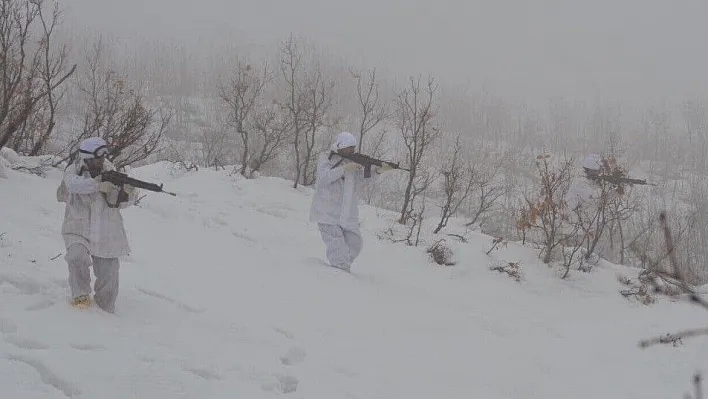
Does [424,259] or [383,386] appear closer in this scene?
[383,386]

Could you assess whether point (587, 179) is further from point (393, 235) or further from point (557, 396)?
point (557, 396)

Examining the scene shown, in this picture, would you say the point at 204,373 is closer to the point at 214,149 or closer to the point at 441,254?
the point at 441,254

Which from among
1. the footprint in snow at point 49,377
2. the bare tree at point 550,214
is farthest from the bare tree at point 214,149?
the footprint in snow at point 49,377

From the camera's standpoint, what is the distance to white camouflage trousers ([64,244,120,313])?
355cm

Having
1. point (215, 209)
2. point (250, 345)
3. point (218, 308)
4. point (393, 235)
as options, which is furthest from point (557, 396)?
point (215, 209)

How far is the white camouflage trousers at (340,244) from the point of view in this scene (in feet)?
20.4

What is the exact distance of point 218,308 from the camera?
172 inches

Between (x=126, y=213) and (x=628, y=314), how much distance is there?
235 inches

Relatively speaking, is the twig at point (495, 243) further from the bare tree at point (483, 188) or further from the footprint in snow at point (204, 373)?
the footprint in snow at point (204, 373)

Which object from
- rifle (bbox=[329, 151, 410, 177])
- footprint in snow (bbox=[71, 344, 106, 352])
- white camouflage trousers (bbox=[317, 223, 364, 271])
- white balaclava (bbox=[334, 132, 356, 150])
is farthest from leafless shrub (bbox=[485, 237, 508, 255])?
footprint in snow (bbox=[71, 344, 106, 352])

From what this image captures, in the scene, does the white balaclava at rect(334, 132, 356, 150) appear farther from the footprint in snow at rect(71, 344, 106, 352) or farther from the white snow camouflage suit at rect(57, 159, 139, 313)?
the footprint in snow at rect(71, 344, 106, 352)

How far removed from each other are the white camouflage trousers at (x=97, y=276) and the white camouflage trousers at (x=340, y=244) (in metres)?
2.82

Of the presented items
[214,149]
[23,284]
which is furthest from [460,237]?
[214,149]

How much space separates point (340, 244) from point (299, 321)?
5.95ft
